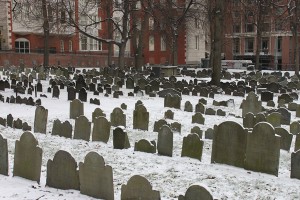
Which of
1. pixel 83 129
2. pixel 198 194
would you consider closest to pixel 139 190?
pixel 198 194

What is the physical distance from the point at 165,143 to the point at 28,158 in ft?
8.89

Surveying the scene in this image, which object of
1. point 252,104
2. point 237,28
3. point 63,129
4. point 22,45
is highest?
point 237,28

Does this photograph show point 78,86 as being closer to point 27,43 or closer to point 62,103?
point 62,103

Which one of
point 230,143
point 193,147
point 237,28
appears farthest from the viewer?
point 237,28

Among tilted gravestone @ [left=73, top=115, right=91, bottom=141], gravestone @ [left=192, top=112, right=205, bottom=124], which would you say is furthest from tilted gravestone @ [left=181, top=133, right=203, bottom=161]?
gravestone @ [left=192, top=112, right=205, bottom=124]

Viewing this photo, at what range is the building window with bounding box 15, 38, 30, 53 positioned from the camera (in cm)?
4453

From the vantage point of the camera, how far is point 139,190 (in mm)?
5230

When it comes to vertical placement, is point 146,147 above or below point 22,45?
below

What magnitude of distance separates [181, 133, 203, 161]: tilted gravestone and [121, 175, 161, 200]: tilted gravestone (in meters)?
2.63

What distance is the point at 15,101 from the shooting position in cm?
1444

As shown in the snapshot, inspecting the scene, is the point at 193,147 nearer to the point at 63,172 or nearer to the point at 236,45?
the point at 63,172

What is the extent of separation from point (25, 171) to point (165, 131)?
9.29 ft

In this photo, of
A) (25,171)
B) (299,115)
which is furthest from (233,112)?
(25,171)

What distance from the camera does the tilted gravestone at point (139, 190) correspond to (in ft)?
16.9
